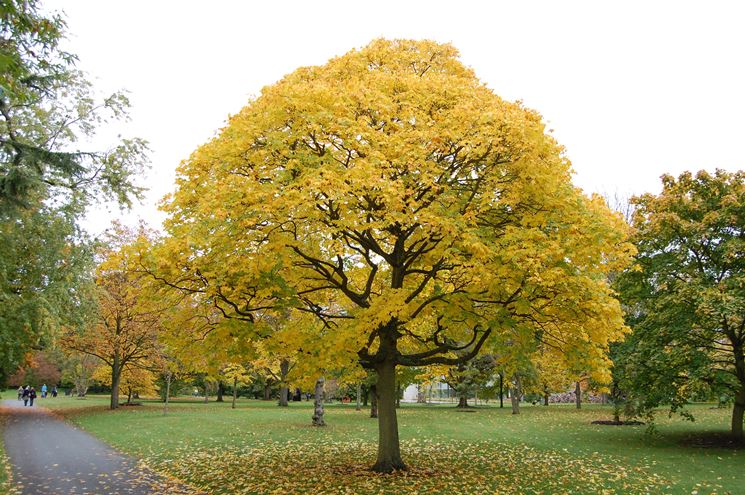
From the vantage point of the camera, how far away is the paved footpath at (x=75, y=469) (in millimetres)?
10711

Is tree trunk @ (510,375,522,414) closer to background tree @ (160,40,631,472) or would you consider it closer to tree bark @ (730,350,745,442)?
tree bark @ (730,350,745,442)

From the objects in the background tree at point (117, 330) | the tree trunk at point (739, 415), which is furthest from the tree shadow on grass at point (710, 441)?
the background tree at point (117, 330)

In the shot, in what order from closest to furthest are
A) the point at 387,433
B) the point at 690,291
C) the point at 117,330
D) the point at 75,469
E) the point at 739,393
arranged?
the point at 387,433 → the point at 75,469 → the point at 690,291 → the point at 739,393 → the point at 117,330

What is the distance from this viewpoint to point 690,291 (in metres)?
15.8

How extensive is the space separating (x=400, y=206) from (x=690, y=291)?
38.4 ft

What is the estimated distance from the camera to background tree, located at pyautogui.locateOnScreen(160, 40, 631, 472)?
31.4ft

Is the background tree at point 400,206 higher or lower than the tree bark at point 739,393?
higher

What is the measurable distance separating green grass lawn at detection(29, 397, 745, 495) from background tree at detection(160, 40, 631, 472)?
6.63ft

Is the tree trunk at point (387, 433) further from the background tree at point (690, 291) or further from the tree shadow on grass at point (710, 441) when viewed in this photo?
the tree shadow on grass at point (710, 441)

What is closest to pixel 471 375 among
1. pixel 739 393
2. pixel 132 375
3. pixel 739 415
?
pixel 739 415

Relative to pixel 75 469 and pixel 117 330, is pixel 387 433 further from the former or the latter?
pixel 117 330


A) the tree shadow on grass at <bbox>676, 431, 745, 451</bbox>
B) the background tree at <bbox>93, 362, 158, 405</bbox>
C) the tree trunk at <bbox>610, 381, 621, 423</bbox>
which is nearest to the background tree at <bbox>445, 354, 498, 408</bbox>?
the tree trunk at <bbox>610, 381, 621, 423</bbox>

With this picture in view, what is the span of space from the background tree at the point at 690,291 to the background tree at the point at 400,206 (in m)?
6.82

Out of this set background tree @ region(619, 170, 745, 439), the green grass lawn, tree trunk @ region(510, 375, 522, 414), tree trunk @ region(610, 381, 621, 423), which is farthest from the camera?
tree trunk @ region(510, 375, 522, 414)
